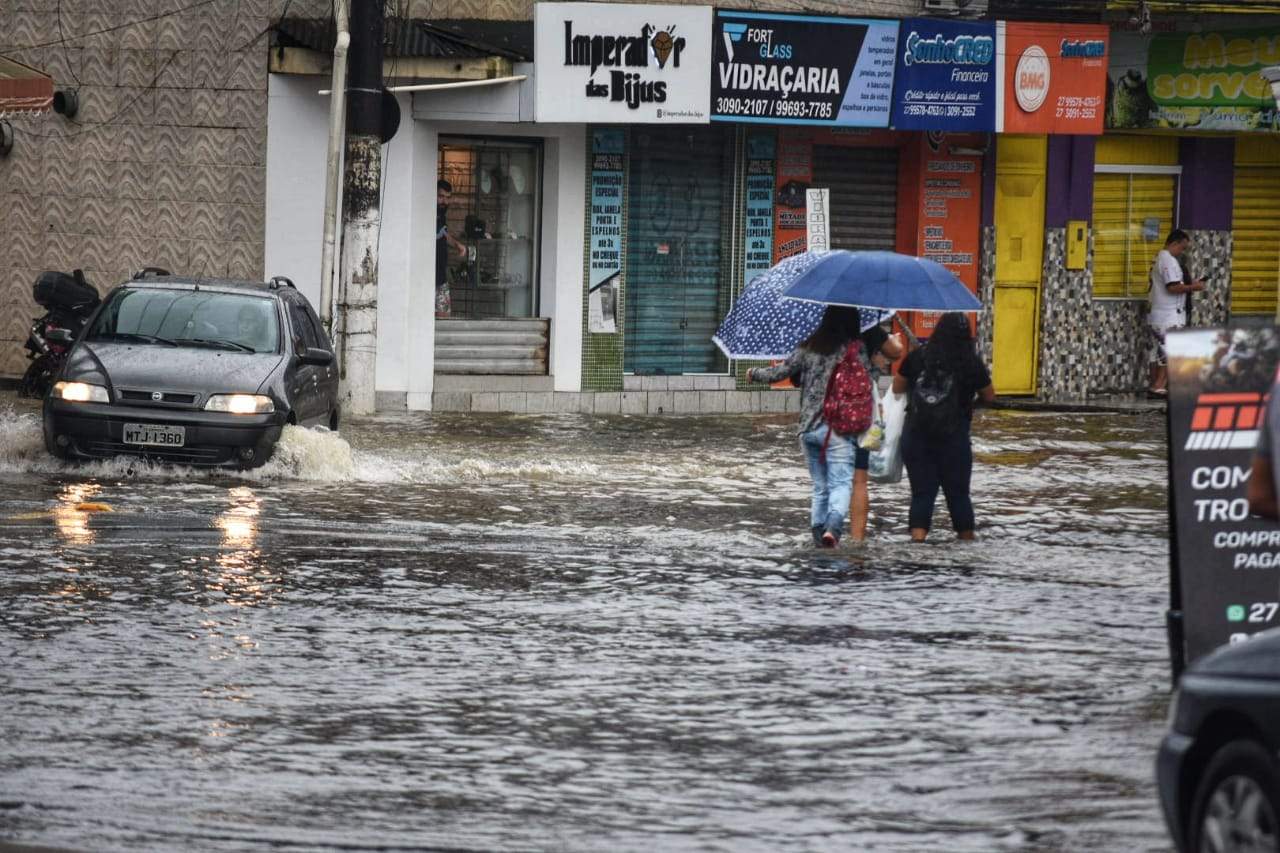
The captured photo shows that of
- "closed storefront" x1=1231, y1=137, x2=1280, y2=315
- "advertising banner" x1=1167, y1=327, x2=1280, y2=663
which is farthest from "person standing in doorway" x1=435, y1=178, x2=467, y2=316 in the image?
"advertising banner" x1=1167, y1=327, x2=1280, y2=663

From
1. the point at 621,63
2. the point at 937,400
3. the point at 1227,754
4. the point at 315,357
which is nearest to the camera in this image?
the point at 1227,754

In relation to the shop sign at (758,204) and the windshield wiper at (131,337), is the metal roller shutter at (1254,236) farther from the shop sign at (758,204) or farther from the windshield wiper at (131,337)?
the windshield wiper at (131,337)

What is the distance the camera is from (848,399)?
509 inches

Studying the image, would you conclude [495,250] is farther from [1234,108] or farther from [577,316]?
[1234,108]

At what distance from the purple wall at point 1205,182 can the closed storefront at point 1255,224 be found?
0.58 ft

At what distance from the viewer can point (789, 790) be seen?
283 inches

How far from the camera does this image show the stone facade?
73.2 ft

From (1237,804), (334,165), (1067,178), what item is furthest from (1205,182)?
(1237,804)

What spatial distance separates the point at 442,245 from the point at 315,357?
7.27 metres

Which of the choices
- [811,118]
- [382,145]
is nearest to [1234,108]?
[811,118]

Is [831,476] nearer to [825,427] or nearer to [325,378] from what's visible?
[825,427]

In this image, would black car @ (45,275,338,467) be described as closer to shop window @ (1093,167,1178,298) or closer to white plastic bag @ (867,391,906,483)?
white plastic bag @ (867,391,906,483)

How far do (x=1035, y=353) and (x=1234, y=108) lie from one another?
148 inches

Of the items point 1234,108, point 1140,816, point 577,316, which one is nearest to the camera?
point 1140,816
